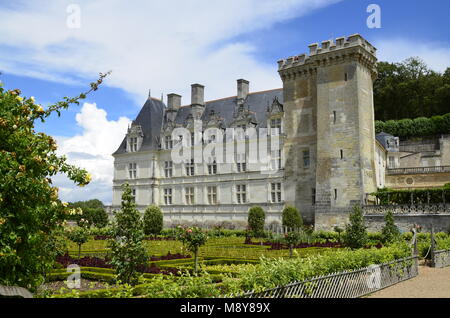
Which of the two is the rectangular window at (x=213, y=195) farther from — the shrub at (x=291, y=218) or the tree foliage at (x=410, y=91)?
the tree foliage at (x=410, y=91)

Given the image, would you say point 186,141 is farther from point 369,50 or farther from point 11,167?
point 11,167

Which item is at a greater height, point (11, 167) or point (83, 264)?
point (11, 167)

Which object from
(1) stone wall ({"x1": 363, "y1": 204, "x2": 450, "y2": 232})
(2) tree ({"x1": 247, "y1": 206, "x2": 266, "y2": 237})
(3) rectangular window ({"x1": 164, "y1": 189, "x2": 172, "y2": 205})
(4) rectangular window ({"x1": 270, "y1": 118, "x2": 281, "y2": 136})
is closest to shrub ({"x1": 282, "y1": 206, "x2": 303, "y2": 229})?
(2) tree ({"x1": 247, "y1": 206, "x2": 266, "y2": 237})

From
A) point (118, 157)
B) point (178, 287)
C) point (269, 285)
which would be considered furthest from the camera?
point (118, 157)

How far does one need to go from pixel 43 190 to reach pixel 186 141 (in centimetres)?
3567

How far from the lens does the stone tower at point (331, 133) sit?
30953 mm

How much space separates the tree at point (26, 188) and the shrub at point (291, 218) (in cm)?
2619

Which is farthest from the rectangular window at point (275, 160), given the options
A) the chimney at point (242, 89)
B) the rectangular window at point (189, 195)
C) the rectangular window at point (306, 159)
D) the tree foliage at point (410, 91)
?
the tree foliage at point (410, 91)

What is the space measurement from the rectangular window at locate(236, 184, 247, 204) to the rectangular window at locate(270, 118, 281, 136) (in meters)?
5.11

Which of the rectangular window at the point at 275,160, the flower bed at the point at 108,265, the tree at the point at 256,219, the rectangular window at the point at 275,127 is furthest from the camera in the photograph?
the rectangular window at the point at 275,127

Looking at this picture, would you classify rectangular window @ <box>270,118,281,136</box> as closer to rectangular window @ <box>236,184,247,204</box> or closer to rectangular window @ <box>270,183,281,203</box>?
rectangular window @ <box>270,183,281,203</box>

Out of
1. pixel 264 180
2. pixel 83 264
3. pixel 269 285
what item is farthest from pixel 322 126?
pixel 269 285

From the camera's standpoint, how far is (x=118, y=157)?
1811 inches
